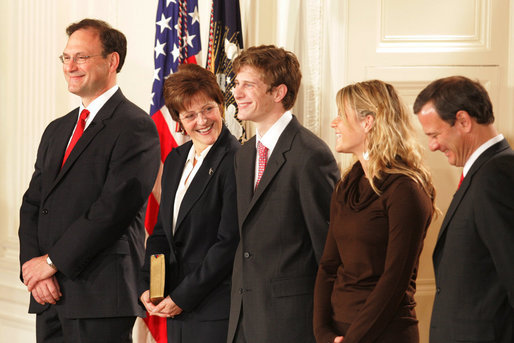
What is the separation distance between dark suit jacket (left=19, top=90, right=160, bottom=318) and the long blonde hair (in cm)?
123

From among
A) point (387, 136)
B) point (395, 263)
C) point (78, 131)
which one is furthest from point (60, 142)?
point (395, 263)

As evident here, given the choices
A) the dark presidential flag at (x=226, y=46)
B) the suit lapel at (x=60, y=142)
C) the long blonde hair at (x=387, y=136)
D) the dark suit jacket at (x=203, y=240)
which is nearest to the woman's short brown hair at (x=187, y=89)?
the dark suit jacket at (x=203, y=240)

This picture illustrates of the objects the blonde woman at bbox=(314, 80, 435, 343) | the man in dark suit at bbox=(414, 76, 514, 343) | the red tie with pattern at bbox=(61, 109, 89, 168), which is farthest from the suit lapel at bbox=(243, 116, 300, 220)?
the red tie with pattern at bbox=(61, 109, 89, 168)

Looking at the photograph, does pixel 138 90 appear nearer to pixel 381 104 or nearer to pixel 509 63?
pixel 509 63

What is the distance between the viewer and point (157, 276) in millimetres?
3170

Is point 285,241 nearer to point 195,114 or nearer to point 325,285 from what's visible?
point 325,285

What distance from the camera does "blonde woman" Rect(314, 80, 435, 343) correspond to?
2.40 m

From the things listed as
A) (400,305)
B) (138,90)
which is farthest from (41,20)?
(400,305)

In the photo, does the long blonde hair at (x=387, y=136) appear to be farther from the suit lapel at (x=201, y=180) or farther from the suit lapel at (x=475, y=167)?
the suit lapel at (x=201, y=180)

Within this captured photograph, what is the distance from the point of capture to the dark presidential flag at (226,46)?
4.32m

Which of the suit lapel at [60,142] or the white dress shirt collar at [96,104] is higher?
the white dress shirt collar at [96,104]

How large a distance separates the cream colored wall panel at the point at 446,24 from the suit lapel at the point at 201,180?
1.55 metres

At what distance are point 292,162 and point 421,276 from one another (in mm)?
1744

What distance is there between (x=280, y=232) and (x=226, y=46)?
6.08 ft
